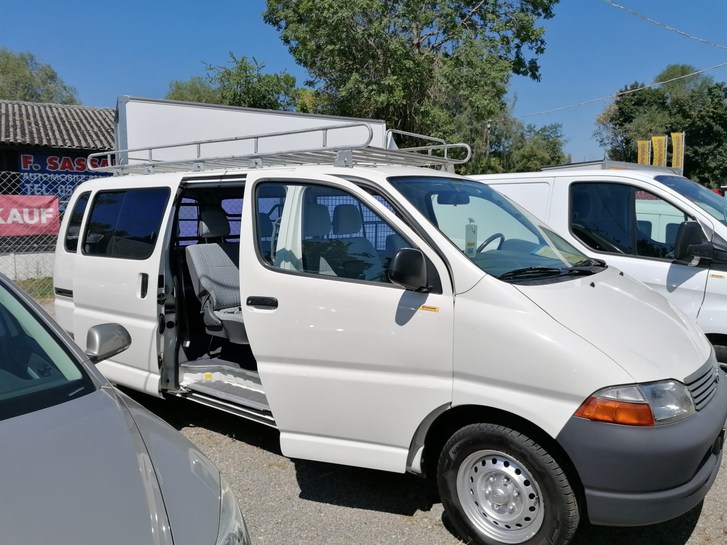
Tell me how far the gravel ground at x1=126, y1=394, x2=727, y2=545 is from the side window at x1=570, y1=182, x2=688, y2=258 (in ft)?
5.92

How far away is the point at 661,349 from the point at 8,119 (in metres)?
19.7

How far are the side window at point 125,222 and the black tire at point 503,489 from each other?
109 inches

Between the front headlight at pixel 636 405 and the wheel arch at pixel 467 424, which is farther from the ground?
the front headlight at pixel 636 405

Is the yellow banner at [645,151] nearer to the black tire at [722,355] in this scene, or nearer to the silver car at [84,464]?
the black tire at [722,355]

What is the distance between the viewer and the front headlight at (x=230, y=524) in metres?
1.88

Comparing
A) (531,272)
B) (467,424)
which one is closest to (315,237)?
(531,272)

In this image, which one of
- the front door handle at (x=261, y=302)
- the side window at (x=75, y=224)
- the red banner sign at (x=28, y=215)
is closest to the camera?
the front door handle at (x=261, y=302)

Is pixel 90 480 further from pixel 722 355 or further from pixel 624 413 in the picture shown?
pixel 722 355

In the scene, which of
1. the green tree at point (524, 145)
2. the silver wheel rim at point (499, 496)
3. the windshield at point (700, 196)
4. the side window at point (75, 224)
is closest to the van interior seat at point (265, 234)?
the silver wheel rim at point (499, 496)

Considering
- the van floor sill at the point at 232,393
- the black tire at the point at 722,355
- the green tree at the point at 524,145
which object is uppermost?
the green tree at the point at 524,145

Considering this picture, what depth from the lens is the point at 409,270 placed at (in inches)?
115

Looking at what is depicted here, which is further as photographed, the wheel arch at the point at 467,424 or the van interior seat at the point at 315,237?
the van interior seat at the point at 315,237

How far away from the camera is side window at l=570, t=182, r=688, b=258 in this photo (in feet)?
15.8

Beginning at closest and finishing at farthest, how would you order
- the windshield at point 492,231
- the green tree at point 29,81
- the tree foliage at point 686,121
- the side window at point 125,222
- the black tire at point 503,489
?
the black tire at point 503,489
the windshield at point 492,231
the side window at point 125,222
the tree foliage at point 686,121
the green tree at point 29,81
